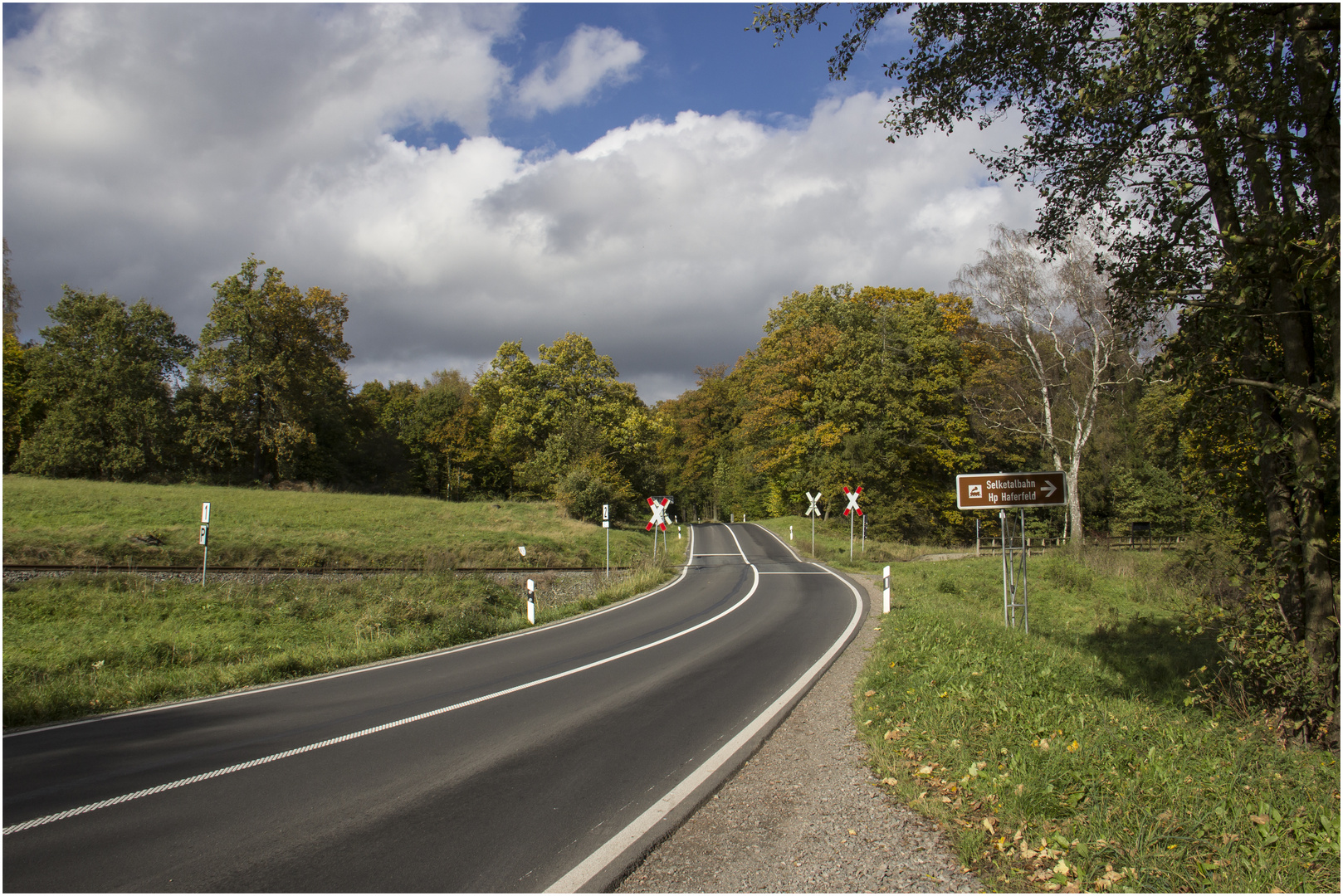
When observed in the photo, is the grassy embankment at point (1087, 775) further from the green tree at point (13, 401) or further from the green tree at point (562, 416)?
the green tree at point (13, 401)

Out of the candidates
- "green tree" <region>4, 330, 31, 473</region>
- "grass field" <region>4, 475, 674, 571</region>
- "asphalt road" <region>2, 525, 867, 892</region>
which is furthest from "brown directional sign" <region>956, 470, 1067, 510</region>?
"green tree" <region>4, 330, 31, 473</region>

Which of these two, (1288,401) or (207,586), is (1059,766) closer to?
(1288,401)

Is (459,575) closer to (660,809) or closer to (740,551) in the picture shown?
(740,551)

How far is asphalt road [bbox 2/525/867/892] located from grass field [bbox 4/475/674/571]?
16.0 m

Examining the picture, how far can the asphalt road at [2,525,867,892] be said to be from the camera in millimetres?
3836

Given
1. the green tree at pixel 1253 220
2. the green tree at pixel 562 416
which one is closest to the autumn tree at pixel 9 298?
the green tree at pixel 562 416

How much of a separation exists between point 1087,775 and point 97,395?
4947 cm

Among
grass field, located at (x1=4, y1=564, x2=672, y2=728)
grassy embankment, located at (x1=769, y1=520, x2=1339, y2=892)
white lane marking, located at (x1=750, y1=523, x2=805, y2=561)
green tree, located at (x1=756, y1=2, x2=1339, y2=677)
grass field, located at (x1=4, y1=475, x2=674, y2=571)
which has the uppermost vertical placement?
green tree, located at (x1=756, y1=2, x2=1339, y2=677)

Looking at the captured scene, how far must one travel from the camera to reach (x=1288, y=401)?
4.90 metres

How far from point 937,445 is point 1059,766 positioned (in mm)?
37063

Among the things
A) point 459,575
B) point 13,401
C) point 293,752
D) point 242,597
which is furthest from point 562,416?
point 293,752

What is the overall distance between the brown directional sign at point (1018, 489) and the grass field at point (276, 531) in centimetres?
1874

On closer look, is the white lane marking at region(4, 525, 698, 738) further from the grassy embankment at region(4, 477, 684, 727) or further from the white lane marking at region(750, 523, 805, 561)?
the white lane marking at region(750, 523, 805, 561)

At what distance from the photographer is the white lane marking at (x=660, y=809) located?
368 cm
